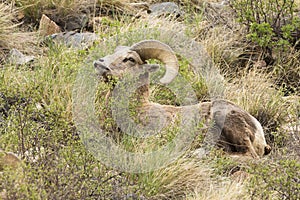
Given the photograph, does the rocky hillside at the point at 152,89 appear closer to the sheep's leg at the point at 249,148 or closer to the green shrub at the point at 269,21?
the green shrub at the point at 269,21

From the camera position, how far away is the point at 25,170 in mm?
5324

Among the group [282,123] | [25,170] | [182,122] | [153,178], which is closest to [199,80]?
[282,123]

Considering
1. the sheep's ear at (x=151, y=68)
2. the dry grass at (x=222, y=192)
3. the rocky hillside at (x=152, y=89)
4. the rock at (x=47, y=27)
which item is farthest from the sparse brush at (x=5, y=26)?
the dry grass at (x=222, y=192)

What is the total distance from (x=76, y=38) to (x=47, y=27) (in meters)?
0.80

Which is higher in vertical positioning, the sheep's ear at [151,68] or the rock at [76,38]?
the sheep's ear at [151,68]

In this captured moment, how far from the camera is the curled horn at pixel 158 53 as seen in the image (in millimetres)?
7531

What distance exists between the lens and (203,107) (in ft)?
26.0

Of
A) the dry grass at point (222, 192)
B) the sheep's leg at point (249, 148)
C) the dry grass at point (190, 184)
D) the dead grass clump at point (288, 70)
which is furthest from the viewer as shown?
the dead grass clump at point (288, 70)

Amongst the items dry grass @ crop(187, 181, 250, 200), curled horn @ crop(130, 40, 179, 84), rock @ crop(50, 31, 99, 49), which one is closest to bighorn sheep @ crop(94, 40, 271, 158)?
curled horn @ crop(130, 40, 179, 84)

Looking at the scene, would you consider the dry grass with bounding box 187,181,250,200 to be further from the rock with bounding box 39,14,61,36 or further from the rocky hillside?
the rock with bounding box 39,14,61,36

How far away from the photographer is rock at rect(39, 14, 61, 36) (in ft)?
37.7

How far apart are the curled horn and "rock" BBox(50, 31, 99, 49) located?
2856mm

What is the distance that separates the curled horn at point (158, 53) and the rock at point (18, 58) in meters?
2.77

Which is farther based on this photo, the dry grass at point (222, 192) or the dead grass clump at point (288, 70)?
the dead grass clump at point (288, 70)
